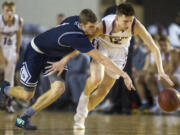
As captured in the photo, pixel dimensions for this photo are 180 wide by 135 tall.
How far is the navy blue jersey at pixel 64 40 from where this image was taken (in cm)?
532

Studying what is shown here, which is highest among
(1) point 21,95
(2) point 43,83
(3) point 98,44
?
(3) point 98,44

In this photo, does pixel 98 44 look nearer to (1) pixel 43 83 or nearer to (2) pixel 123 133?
(2) pixel 123 133

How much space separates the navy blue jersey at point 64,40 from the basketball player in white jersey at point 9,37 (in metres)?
3.35

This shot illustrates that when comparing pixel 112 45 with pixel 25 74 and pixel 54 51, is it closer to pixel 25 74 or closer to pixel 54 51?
pixel 54 51

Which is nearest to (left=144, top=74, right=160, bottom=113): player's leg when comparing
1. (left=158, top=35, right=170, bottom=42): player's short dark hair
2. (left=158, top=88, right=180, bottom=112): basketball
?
(left=158, top=35, right=170, bottom=42): player's short dark hair

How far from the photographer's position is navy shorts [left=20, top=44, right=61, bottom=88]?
19.3ft

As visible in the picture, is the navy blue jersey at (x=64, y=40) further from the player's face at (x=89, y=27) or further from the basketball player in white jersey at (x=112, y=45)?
the basketball player in white jersey at (x=112, y=45)

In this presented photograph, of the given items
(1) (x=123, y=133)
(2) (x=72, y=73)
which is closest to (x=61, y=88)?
(1) (x=123, y=133)

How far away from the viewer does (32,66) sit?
19.3ft

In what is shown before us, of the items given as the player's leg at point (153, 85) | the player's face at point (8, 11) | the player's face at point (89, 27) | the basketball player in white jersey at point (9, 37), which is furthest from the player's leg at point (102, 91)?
the player's leg at point (153, 85)

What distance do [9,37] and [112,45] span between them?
3.67m

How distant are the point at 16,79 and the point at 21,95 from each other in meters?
4.79

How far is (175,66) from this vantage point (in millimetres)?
9625

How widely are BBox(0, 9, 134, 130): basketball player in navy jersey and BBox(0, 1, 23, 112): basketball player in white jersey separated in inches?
117
